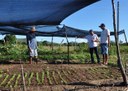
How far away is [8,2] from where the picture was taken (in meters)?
11.8

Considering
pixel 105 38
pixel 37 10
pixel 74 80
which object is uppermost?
pixel 37 10

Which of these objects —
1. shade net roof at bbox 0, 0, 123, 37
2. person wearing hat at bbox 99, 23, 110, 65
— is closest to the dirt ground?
person wearing hat at bbox 99, 23, 110, 65

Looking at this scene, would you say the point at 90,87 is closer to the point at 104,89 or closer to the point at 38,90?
the point at 104,89

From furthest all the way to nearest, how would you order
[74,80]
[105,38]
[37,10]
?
[37,10]
[105,38]
[74,80]

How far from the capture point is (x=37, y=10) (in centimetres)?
1283

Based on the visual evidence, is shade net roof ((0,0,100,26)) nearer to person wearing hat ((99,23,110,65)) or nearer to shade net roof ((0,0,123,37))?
shade net roof ((0,0,123,37))

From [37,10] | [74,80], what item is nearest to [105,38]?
[37,10]

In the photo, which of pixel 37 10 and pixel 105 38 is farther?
pixel 37 10

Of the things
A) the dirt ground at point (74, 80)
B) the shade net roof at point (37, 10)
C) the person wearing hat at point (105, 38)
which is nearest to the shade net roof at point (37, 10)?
the shade net roof at point (37, 10)

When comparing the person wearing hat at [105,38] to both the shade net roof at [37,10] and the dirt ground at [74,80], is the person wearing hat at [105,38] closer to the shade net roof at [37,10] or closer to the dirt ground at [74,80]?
the shade net roof at [37,10]

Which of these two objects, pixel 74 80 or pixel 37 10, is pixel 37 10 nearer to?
pixel 37 10

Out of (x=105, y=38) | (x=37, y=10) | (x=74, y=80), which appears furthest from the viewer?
(x=37, y=10)

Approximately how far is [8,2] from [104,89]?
5835 millimetres

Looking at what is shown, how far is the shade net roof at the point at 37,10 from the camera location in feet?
39.4
